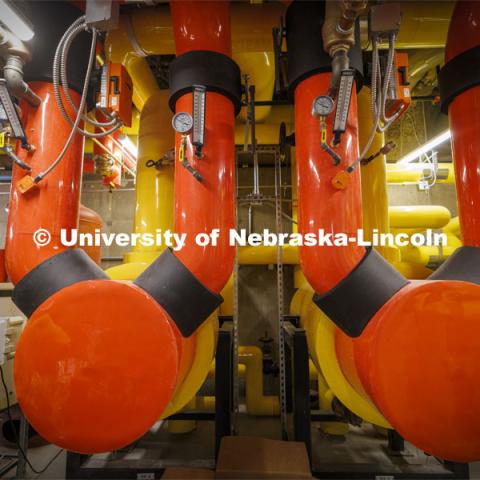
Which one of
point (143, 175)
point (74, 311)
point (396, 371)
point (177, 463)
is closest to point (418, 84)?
point (143, 175)

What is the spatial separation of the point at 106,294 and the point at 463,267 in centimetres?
103

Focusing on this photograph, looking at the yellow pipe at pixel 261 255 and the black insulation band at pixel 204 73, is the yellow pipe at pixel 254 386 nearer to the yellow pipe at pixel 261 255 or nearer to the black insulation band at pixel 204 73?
the yellow pipe at pixel 261 255

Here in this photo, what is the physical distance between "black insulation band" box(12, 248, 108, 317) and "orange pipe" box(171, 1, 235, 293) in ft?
1.01

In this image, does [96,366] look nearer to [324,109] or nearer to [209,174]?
[209,174]

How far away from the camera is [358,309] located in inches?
32.6

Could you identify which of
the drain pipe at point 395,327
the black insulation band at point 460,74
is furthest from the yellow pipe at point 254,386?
the black insulation band at point 460,74

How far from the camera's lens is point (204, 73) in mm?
978

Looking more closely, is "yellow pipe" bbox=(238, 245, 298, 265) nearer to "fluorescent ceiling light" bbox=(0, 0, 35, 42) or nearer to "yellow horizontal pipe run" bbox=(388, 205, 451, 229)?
"yellow horizontal pipe run" bbox=(388, 205, 451, 229)

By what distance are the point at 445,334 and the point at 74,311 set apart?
905 mm

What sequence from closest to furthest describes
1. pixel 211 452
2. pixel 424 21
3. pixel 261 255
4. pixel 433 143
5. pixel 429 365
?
1. pixel 429 365
2. pixel 424 21
3. pixel 211 452
4. pixel 433 143
5. pixel 261 255

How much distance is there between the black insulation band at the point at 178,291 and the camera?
2.84ft

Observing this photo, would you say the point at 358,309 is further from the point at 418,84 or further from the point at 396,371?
the point at 418,84

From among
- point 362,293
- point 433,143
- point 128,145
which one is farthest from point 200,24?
point 433,143

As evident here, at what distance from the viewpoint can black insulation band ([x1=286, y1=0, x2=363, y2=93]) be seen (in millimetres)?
952
